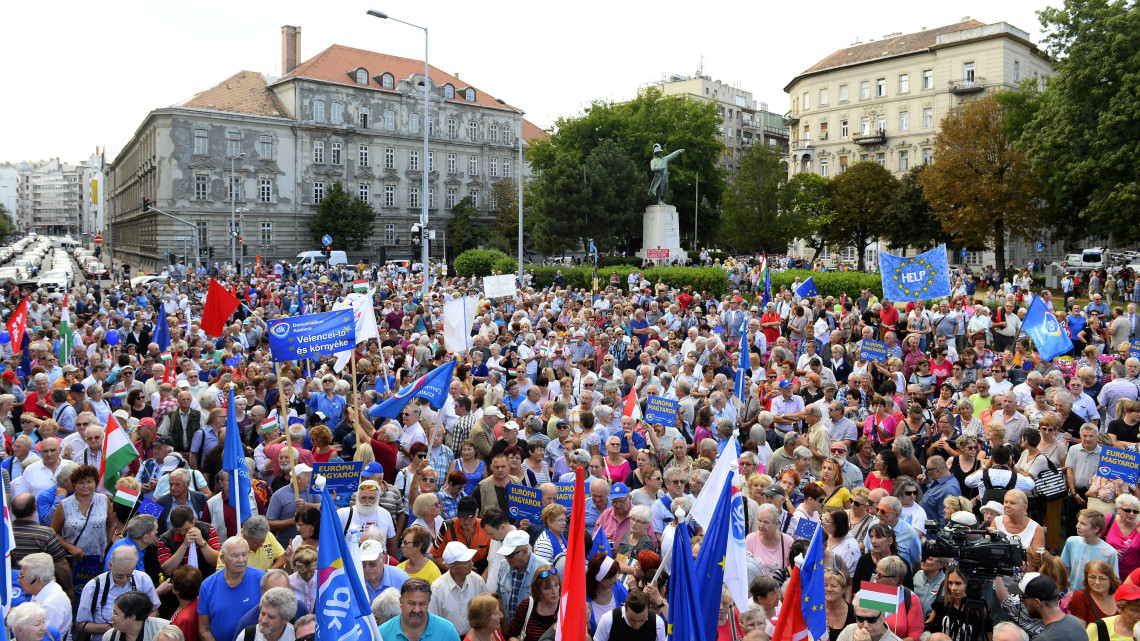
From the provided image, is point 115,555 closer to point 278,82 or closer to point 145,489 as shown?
point 145,489

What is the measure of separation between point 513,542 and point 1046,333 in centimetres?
985

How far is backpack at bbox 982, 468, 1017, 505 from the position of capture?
7.77 metres

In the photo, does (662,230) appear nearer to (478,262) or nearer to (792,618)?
(478,262)

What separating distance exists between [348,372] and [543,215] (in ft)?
128

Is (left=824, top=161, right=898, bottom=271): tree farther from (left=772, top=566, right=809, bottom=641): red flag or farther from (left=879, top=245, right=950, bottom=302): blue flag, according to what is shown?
(left=772, top=566, right=809, bottom=641): red flag

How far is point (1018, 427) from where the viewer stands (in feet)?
31.7

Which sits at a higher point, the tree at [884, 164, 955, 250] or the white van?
the tree at [884, 164, 955, 250]

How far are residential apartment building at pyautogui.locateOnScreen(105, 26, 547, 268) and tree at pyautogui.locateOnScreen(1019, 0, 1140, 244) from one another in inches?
1698

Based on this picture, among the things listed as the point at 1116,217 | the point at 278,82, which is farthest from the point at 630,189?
the point at 278,82

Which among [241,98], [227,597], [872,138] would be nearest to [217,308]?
[227,597]

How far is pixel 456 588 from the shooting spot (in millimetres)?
6234

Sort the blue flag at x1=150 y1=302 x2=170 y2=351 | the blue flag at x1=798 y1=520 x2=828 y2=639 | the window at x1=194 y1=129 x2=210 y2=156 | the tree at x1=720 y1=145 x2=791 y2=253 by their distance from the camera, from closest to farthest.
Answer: the blue flag at x1=798 y1=520 x2=828 y2=639 → the blue flag at x1=150 y1=302 x2=170 y2=351 → the tree at x1=720 y1=145 x2=791 y2=253 → the window at x1=194 y1=129 x2=210 y2=156

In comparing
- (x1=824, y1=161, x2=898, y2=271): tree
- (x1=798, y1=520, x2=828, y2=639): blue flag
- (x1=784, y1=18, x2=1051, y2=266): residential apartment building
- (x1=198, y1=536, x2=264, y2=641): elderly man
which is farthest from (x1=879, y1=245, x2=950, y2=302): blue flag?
(x1=784, y1=18, x2=1051, y2=266): residential apartment building

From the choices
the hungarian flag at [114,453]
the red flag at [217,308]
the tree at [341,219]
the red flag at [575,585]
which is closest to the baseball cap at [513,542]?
the red flag at [575,585]
